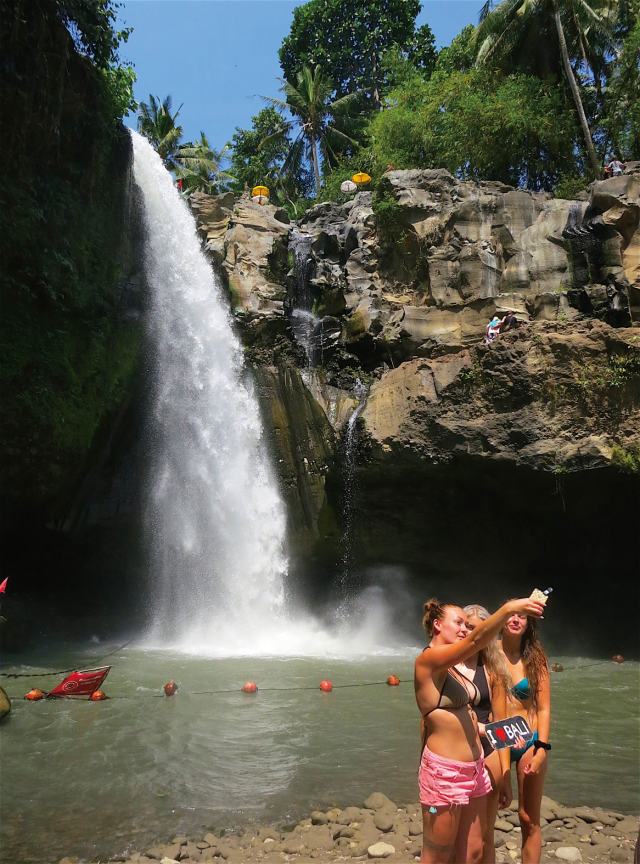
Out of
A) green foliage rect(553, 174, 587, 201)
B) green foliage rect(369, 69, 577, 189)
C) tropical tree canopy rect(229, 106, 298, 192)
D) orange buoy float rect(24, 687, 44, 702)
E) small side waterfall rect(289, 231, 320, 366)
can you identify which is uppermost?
tropical tree canopy rect(229, 106, 298, 192)

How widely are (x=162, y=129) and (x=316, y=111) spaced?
30.3 feet

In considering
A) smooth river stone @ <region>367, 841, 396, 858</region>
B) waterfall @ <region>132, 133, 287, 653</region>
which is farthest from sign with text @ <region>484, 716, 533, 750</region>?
waterfall @ <region>132, 133, 287, 653</region>

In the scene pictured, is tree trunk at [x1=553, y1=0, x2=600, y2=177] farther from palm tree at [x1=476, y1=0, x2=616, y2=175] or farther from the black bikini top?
the black bikini top

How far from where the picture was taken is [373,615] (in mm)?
15117

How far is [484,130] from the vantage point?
2244cm

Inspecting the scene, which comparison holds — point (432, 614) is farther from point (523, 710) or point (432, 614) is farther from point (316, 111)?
point (316, 111)

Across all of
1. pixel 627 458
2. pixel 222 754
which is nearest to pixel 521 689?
pixel 222 754

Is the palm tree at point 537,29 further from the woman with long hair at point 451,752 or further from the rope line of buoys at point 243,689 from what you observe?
the woman with long hair at point 451,752

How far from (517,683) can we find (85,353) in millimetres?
12558

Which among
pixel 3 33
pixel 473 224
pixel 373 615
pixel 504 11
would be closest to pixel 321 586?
pixel 373 615

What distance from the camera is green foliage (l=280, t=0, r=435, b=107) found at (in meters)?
39.2

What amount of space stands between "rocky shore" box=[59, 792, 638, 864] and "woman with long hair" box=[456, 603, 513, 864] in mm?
1470

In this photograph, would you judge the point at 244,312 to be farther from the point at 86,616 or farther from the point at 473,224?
the point at 86,616

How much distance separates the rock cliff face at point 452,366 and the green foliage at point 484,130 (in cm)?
543
